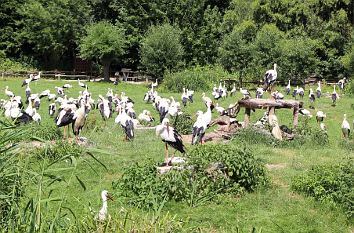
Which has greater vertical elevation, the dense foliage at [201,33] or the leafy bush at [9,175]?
the dense foliage at [201,33]

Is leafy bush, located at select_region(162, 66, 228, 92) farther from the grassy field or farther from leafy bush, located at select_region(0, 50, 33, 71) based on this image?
the grassy field

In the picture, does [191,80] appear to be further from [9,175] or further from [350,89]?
[9,175]

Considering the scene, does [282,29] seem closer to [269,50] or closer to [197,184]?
[269,50]

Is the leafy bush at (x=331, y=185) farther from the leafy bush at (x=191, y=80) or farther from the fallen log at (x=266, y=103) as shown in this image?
the leafy bush at (x=191, y=80)

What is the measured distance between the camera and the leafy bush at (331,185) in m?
8.48

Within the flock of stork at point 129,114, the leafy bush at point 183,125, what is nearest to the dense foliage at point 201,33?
the flock of stork at point 129,114

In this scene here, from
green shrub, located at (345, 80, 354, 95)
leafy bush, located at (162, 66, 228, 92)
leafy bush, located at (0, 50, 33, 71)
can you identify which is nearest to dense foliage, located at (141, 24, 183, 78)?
leafy bush, located at (162, 66, 228, 92)

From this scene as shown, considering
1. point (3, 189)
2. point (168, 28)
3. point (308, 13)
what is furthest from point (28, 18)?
point (3, 189)

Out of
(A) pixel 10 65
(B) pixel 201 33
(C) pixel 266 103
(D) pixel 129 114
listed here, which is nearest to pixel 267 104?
(C) pixel 266 103

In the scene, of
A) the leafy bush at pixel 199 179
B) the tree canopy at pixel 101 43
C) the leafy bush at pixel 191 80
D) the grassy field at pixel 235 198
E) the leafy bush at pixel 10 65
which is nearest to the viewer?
the grassy field at pixel 235 198

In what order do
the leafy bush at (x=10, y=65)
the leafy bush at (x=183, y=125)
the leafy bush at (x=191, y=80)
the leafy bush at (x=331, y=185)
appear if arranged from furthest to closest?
the leafy bush at (x=10, y=65), the leafy bush at (x=191, y=80), the leafy bush at (x=183, y=125), the leafy bush at (x=331, y=185)

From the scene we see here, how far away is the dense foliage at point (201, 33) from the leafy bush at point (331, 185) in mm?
26527

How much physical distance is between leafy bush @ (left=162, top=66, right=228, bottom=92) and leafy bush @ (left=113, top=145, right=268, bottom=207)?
22408mm

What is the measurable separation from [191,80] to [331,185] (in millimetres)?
23916
